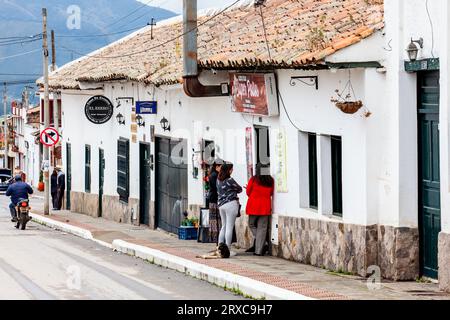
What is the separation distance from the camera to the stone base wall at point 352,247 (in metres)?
16.7

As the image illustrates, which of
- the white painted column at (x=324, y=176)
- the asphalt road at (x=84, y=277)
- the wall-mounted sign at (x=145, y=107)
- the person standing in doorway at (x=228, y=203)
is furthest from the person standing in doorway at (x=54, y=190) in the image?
the white painted column at (x=324, y=176)

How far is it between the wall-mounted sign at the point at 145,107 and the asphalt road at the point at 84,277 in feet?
17.0

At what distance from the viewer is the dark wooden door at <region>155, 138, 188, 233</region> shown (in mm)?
27703

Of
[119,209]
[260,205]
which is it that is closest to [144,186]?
[119,209]

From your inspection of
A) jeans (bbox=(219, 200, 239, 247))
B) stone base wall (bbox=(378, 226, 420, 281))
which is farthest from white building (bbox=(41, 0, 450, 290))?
jeans (bbox=(219, 200, 239, 247))

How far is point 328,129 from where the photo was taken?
61.2 feet

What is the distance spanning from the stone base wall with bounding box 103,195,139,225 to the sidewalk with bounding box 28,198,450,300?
7112mm

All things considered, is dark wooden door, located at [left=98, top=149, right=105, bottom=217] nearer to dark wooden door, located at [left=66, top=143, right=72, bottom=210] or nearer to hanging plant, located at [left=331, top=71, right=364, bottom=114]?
dark wooden door, located at [left=66, top=143, right=72, bottom=210]

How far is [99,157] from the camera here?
37.9 meters

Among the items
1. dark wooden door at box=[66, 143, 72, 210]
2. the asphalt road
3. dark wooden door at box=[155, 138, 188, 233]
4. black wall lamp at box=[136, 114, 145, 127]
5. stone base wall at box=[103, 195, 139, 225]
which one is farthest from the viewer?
dark wooden door at box=[66, 143, 72, 210]

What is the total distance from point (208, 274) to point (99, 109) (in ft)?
57.1

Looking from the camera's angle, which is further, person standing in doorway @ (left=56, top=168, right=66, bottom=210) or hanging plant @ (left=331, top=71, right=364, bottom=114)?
person standing in doorway @ (left=56, top=168, right=66, bottom=210)

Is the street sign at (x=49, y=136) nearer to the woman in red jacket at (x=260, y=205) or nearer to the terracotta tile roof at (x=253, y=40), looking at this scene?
the terracotta tile roof at (x=253, y=40)
